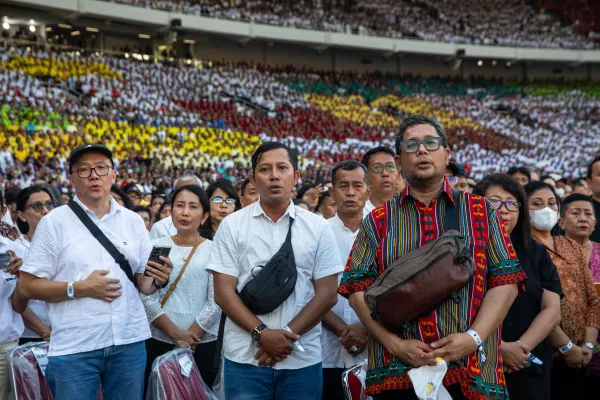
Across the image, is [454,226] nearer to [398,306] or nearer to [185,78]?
[398,306]

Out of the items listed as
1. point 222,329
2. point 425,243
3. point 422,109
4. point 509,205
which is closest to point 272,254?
point 222,329

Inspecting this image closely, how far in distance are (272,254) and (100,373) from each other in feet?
3.63

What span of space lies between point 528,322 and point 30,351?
2.84 m

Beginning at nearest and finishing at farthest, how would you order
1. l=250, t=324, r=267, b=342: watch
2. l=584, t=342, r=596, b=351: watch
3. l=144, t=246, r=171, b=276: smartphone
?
l=250, t=324, r=267, b=342: watch < l=144, t=246, r=171, b=276: smartphone < l=584, t=342, r=596, b=351: watch

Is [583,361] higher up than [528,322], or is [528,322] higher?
[528,322]

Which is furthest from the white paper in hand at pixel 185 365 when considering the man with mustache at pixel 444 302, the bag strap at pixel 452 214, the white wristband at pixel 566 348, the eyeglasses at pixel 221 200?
the white wristband at pixel 566 348

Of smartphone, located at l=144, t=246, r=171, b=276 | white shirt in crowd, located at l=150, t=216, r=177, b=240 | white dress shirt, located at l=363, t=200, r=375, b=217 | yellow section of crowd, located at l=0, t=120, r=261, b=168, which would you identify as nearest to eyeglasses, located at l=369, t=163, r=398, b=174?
white dress shirt, located at l=363, t=200, r=375, b=217

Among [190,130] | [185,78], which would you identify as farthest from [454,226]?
[185,78]

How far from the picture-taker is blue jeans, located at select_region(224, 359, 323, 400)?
11.1 feet

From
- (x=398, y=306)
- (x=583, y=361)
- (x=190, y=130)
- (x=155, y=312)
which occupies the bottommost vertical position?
(x=583, y=361)

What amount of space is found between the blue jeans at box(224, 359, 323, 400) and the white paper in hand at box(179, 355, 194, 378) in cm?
60

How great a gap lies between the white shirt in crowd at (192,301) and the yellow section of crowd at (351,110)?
27999 mm

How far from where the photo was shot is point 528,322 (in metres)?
3.76

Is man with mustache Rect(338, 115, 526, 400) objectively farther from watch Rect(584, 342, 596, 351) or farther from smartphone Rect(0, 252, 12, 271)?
smartphone Rect(0, 252, 12, 271)
